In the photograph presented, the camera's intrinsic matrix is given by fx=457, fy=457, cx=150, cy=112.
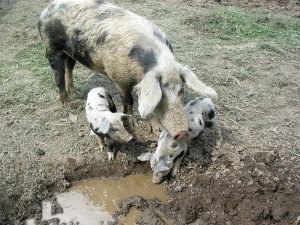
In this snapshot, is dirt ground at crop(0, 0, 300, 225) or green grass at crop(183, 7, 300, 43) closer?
dirt ground at crop(0, 0, 300, 225)

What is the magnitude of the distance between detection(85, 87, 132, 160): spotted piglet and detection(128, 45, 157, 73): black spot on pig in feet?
2.04

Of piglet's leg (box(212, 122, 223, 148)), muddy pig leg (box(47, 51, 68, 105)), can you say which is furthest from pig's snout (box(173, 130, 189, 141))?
muddy pig leg (box(47, 51, 68, 105))

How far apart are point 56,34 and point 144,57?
1.32m

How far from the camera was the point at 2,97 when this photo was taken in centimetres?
614

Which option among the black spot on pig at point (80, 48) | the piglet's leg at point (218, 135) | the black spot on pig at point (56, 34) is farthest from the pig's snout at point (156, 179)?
the black spot on pig at point (56, 34)

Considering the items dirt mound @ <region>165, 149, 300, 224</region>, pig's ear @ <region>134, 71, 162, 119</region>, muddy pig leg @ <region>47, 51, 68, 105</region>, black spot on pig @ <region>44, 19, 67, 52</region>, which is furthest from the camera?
muddy pig leg @ <region>47, 51, 68, 105</region>

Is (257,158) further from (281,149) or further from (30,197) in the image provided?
(30,197)

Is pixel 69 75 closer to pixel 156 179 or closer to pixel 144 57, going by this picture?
pixel 144 57

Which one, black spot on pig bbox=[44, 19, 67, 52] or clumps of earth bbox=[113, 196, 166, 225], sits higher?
black spot on pig bbox=[44, 19, 67, 52]

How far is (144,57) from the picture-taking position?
4.62m

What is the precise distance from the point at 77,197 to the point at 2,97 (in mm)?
2177

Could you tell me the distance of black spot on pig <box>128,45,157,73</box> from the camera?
15.0ft

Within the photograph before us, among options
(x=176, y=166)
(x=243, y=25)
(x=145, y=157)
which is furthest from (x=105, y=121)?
(x=243, y=25)

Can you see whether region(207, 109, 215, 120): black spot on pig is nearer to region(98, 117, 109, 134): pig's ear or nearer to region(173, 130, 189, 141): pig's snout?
region(173, 130, 189, 141): pig's snout
